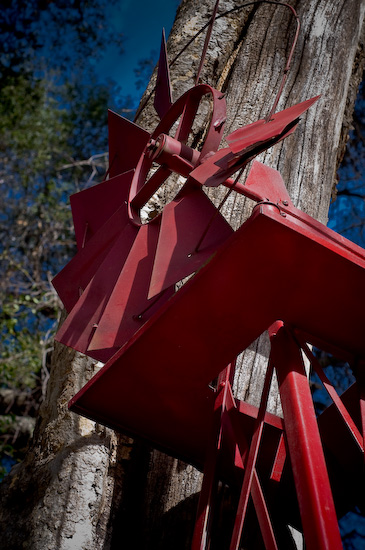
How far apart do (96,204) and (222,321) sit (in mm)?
1053

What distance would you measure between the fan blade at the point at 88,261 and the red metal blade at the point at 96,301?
71mm

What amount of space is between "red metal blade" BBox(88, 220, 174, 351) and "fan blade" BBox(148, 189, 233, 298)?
8.0 inches

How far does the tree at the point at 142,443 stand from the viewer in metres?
2.49

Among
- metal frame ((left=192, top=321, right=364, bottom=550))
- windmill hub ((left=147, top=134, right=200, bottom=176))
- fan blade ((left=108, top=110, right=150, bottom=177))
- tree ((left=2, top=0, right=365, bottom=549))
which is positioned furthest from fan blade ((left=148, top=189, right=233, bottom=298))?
tree ((left=2, top=0, right=365, bottom=549))

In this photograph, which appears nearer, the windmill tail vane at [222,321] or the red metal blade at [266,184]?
the windmill tail vane at [222,321]

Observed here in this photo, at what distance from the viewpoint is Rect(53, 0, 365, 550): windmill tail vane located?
169 cm

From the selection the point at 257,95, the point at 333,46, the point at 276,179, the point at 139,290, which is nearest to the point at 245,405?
the point at 139,290

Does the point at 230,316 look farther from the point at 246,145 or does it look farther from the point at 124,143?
the point at 124,143

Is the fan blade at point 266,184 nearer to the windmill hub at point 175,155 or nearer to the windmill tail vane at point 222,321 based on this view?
the windmill tail vane at point 222,321

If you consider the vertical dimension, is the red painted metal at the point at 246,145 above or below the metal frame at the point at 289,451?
above

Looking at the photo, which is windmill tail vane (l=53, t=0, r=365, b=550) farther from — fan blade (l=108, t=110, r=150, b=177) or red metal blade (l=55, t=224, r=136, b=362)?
fan blade (l=108, t=110, r=150, b=177)

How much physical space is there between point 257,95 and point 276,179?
192 centimetres

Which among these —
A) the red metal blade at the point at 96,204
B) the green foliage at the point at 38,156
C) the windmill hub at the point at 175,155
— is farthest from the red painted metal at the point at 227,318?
the green foliage at the point at 38,156

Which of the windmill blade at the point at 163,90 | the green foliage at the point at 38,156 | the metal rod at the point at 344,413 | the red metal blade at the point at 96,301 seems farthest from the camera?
the green foliage at the point at 38,156
